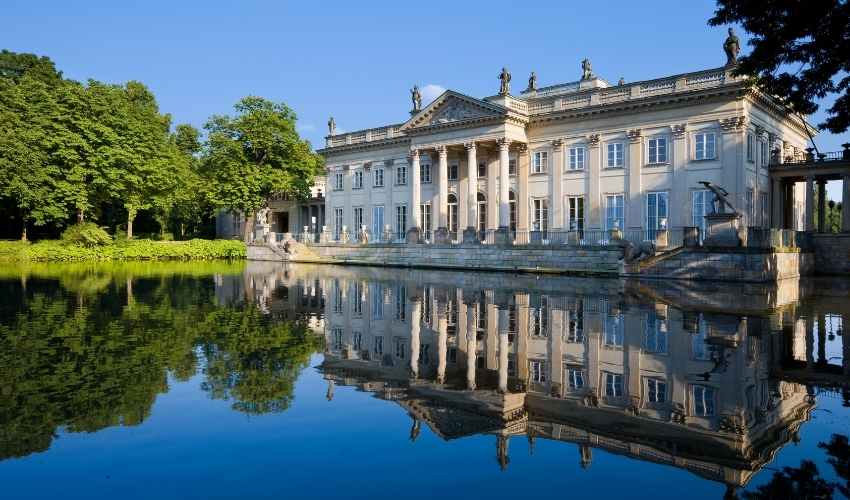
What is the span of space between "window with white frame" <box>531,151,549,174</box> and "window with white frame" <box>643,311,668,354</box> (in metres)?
29.1

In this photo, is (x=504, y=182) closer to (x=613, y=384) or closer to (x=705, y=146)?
(x=705, y=146)

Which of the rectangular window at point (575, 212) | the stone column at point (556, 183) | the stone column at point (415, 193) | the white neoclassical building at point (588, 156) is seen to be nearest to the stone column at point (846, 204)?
the white neoclassical building at point (588, 156)

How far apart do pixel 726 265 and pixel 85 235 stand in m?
47.1

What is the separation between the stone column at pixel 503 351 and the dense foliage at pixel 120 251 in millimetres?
44797

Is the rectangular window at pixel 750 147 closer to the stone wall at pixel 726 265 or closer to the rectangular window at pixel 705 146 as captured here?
the rectangular window at pixel 705 146

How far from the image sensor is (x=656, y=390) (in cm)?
820

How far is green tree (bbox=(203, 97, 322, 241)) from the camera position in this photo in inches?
2172

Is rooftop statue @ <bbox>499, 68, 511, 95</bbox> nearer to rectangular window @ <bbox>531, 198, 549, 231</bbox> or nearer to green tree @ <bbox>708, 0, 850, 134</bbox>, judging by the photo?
rectangular window @ <bbox>531, 198, 549, 231</bbox>

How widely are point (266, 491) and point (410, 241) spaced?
40004mm

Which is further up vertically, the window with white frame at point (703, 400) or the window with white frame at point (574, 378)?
the window with white frame at point (574, 378)

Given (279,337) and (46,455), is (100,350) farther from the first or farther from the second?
(46,455)

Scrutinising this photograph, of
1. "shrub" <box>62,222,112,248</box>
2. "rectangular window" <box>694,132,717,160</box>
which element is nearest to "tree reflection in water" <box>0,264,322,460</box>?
"rectangular window" <box>694,132,717,160</box>

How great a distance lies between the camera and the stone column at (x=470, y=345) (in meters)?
8.82

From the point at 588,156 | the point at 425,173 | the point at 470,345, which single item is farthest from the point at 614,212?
the point at 470,345
